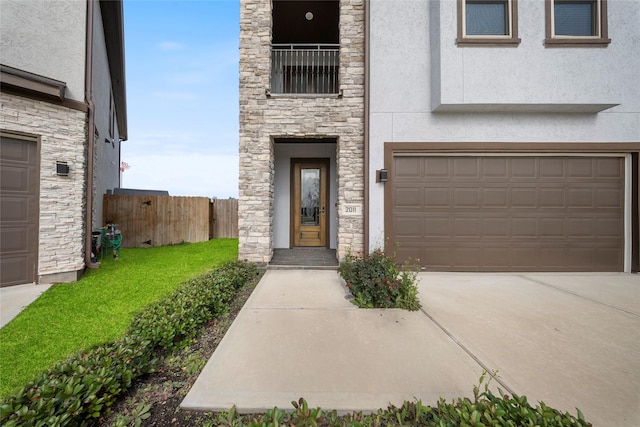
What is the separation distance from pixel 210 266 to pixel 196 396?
4.18 m

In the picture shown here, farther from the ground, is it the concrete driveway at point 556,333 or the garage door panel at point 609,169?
the garage door panel at point 609,169

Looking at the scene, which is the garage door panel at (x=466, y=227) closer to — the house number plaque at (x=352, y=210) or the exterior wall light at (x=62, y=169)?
the house number plaque at (x=352, y=210)

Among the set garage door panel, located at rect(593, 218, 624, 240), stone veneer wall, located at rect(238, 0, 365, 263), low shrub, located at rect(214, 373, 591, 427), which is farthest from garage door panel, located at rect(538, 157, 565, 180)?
low shrub, located at rect(214, 373, 591, 427)

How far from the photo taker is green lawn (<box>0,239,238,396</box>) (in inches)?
93.4

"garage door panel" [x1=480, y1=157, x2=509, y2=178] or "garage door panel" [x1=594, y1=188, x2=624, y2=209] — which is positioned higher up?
"garage door panel" [x1=480, y1=157, x2=509, y2=178]

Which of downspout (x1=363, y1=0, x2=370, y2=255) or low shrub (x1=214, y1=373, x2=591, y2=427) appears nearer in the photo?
low shrub (x1=214, y1=373, x2=591, y2=427)

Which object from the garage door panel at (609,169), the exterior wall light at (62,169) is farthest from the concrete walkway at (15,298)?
the garage door panel at (609,169)

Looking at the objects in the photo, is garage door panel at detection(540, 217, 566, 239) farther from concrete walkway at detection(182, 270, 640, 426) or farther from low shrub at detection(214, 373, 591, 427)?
low shrub at detection(214, 373, 591, 427)

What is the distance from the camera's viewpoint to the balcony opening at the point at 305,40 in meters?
6.12

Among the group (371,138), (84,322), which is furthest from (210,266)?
(371,138)

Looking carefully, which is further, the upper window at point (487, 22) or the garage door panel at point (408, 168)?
the garage door panel at point (408, 168)

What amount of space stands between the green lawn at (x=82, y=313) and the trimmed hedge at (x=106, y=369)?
0.46 m

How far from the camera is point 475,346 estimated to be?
256 centimetres

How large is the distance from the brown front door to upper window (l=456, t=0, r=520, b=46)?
13.4 ft
